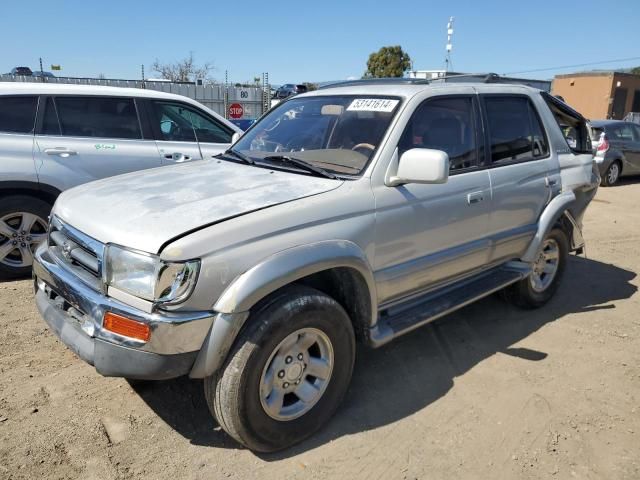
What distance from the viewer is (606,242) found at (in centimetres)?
Answer: 742

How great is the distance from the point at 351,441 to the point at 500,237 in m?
2.05

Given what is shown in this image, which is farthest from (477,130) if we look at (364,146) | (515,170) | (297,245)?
(297,245)

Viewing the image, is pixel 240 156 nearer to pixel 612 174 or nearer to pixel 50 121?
pixel 50 121

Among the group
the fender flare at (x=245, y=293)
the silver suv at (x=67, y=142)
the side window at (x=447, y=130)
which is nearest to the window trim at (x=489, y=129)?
the side window at (x=447, y=130)

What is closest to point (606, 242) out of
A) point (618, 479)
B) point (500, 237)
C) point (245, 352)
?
point (500, 237)

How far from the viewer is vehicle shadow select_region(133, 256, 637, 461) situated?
2994mm

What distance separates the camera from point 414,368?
3695 mm

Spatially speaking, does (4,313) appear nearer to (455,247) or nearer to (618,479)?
(455,247)

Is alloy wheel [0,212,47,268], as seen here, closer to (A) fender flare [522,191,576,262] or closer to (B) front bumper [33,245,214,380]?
(B) front bumper [33,245,214,380]

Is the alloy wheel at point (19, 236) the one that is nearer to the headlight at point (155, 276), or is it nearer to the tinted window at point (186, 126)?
the tinted window at point (186, 126)

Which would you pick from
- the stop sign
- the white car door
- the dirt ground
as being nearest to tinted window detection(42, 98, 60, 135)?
the white car door

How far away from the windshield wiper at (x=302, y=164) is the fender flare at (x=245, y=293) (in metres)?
0.61

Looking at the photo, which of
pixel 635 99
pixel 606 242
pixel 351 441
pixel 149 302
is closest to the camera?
pixel 149 302

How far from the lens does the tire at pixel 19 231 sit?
4.89 m
